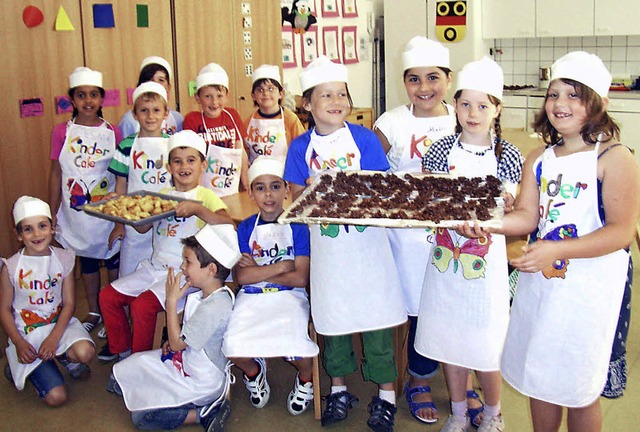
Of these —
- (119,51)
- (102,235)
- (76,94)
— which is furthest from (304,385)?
(119,51)

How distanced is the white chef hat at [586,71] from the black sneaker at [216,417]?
1.88 m

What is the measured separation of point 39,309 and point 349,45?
5.51 meters

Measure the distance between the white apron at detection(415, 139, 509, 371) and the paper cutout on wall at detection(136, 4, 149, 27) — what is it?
11.1 ft

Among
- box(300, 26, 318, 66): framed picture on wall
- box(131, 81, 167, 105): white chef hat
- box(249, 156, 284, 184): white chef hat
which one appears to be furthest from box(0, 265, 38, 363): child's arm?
box(300, 26, 318, 66): framed picture on wall

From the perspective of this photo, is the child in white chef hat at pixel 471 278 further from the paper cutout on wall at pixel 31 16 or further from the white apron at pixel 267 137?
the paper cutout on wall at pixel 31 16

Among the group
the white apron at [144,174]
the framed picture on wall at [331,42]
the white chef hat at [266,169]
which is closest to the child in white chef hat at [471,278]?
the white chef hat at [266,169]

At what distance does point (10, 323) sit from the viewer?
322 cm

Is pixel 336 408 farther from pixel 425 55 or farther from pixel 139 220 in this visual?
pixel 425 55

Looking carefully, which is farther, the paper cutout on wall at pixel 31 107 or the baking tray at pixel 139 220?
the paper cutout on wall at pixel 31 107

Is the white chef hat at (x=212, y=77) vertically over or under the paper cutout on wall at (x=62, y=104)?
over

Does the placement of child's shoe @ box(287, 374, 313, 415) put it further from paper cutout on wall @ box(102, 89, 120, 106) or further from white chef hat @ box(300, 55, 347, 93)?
paper cutout on wall @ box(102, 89, 120, 106)

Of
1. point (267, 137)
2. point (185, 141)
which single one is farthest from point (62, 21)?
point (185, 141)

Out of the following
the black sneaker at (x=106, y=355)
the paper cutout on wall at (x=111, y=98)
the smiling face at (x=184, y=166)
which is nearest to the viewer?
the smiling face at (x=184, y=166)

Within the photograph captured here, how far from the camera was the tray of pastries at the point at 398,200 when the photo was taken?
229 centimetres
